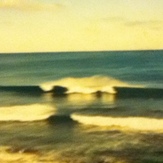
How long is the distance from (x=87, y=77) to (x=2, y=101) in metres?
0.43

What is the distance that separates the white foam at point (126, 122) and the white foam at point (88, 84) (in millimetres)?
138

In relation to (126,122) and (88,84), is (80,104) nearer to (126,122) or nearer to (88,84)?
(88,84)

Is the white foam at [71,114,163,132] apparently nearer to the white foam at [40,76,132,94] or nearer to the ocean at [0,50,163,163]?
the ocean at [0,50,163,163]

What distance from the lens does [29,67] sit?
1652 millimetres

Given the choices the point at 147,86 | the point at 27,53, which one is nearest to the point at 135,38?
the point at 147,86

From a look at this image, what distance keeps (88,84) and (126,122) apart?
26 cm

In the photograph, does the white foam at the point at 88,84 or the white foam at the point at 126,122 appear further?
the white foam at the point at 88,84

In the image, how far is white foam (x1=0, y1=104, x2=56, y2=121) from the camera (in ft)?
5.12

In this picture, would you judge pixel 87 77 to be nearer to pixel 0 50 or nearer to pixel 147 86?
pixel 147 86

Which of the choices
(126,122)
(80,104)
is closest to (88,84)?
(80,104)

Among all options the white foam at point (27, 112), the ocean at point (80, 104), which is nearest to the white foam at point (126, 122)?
the ocean at point (80, 104)

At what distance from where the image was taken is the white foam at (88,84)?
5.20ft

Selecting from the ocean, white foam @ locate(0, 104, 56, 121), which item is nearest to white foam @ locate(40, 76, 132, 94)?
the ocean

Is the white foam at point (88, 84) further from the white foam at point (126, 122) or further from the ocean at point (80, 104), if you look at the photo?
the white foam at point (126, 122)
